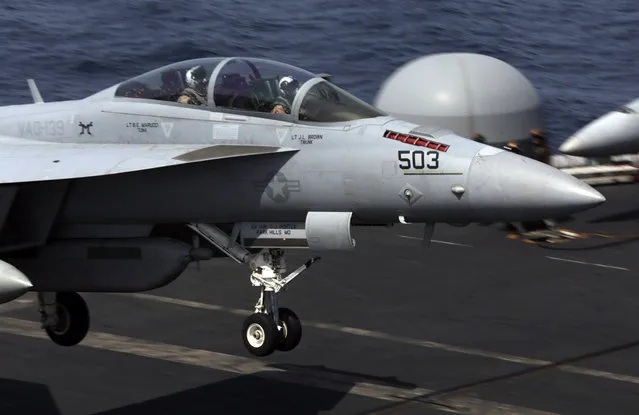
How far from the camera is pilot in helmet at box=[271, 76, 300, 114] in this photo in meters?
19.2

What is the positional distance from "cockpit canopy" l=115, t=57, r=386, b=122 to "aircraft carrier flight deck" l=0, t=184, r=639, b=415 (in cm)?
626

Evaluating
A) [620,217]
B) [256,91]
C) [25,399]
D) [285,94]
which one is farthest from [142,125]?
[620,217]

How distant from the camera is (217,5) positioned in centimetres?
9100

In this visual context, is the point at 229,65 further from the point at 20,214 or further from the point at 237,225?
the point at 20,214

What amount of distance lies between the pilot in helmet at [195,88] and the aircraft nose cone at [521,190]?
4.02m

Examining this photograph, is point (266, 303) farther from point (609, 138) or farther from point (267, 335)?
point (609, 138)

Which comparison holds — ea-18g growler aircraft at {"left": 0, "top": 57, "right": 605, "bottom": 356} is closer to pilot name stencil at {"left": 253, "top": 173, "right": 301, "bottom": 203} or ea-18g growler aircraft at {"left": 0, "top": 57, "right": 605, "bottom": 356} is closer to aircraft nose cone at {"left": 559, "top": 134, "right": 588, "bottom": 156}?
pilot name stencil at {"left": 253, "top": 173, "right": 301, "bottom": 203}

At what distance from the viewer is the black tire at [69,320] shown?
22531 millimetres

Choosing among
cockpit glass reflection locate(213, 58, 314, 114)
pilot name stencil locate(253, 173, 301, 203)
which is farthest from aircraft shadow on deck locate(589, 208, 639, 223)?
pilot name stencil locate(253, 173, 301, 203)

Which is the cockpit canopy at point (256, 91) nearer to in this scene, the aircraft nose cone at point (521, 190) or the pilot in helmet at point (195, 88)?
the pilot in helmet at point (195, 88)

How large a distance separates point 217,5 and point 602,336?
66106mm

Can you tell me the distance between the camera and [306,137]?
18891 mm

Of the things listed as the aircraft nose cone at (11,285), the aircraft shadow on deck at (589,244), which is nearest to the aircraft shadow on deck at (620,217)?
the aircraft shadow on deck at (589,244)

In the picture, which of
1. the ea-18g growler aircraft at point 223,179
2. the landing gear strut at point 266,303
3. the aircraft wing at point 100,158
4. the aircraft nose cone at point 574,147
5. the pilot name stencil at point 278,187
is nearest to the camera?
the ea-18g growler aircraft at point 223,179
